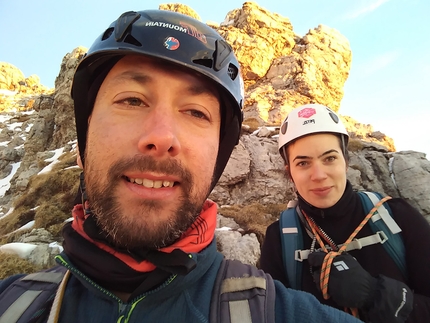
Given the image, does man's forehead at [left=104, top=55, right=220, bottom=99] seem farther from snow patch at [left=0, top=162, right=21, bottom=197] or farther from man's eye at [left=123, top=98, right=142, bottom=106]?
snow patch at [left=0, top=162, right=21, bottom=197]

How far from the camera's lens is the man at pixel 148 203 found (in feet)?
4.95

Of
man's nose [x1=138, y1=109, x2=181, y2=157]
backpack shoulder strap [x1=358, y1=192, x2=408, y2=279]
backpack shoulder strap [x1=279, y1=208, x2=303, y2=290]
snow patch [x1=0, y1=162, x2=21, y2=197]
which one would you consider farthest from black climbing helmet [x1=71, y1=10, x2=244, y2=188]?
snow patch [x1=0, y1=162, x2=21, y2=197]

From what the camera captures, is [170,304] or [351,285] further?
[351,285]

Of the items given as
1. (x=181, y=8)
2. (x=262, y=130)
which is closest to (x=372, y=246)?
(x=262, y=130)

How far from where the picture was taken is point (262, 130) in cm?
1838

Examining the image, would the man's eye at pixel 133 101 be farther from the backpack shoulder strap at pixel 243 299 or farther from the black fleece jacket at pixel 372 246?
the black fleece jacket at pixel 372 246

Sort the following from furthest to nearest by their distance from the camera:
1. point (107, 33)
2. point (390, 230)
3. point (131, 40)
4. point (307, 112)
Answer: point (307, 112) → point (390, 230) → point (107, 33) → point (131, 40)

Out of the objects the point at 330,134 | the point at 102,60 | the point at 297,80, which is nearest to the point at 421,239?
the point at 330,134

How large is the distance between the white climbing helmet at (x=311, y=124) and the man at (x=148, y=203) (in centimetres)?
210

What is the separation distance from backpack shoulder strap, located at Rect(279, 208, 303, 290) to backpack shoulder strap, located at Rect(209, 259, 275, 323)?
1.74 metres

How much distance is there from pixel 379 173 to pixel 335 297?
48.9 ft

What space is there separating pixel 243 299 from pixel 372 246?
233 cm

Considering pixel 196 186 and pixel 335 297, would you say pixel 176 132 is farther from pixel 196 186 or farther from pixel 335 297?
pixel 335 297

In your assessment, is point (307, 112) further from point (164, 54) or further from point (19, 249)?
point (19, 249)
